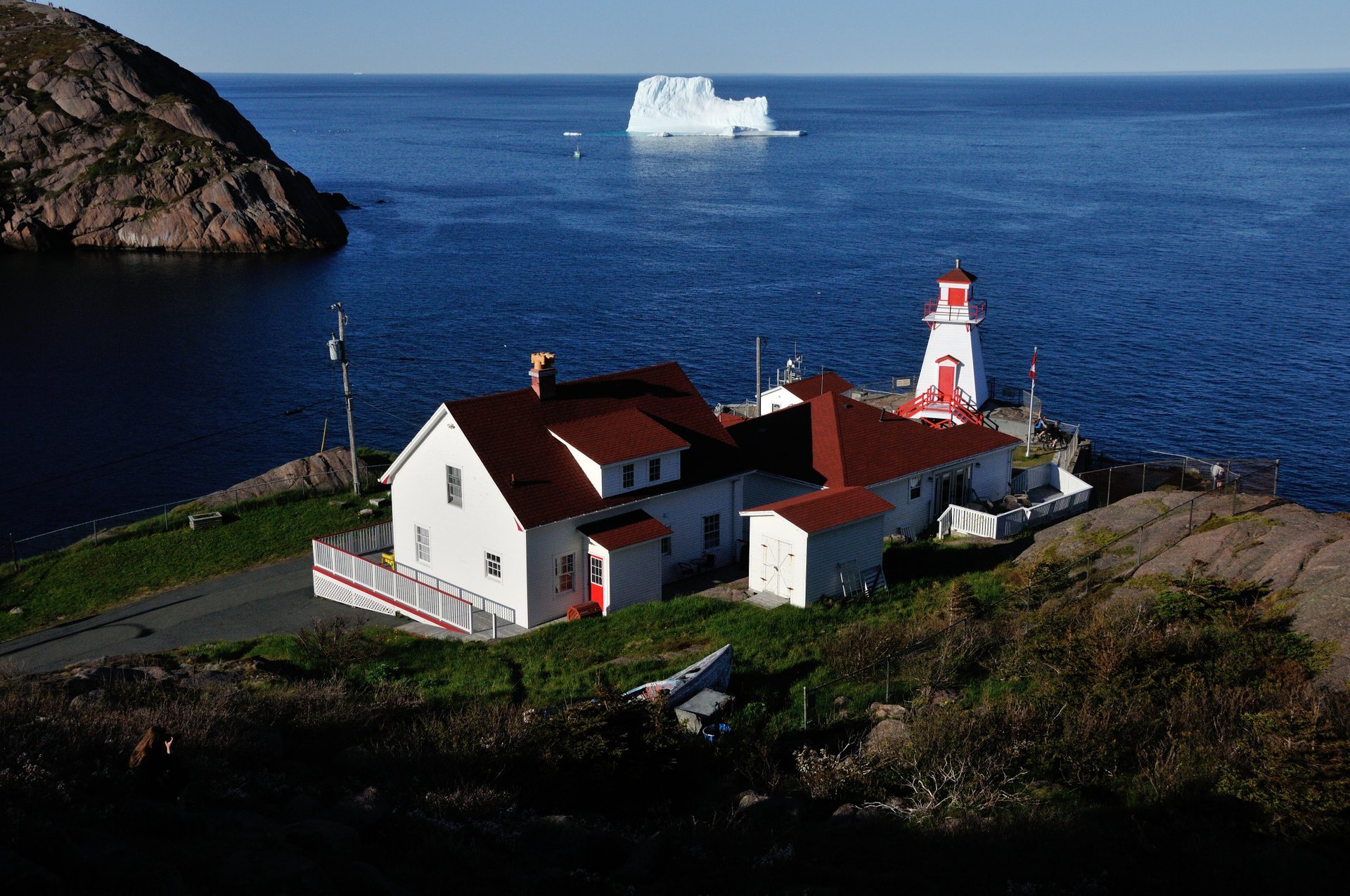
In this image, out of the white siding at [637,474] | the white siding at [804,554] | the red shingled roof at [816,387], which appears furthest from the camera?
the red shingled roof at [816,387]

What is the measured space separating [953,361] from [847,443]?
12953 mm

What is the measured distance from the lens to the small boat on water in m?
19.6

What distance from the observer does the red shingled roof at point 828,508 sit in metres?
27.8

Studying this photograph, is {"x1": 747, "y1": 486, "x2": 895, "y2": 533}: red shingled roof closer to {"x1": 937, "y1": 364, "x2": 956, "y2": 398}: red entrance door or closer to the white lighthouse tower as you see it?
the white lighthouse tower

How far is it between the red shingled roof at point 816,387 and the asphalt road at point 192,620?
19.8m

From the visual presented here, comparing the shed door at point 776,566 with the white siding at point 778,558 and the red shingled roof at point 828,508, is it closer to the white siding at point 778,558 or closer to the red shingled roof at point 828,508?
the white siding at point 778,558

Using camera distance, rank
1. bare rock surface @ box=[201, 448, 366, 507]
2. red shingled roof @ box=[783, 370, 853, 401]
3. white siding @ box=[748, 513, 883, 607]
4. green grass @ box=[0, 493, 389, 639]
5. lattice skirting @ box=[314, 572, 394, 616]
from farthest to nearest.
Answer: red shingled roof @ box=[783, 370, 853, 401]
bare rock surface @ box=[201, 448, 366, 507]
green grass @ box=[0, 493, 389, 639]
lattice skirting @ box=[314, 572, 394, 616]
white siding @ box=[748, 513, 883, 607]

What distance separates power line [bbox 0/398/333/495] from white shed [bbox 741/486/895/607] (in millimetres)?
31950

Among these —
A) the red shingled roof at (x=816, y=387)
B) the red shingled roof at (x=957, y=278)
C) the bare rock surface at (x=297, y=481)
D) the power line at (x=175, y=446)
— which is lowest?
the power line at (x=175, y=446)

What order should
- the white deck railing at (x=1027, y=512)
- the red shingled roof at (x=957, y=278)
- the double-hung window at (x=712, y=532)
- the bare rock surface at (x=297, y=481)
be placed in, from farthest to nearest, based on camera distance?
the red shingled roof at (x=957, y=278), the bare rock surface at (x=297, y=481), the white deck railing at (x=1027, y=512), the double-hung window at (x=712, y=532)

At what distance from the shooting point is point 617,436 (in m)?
29.9

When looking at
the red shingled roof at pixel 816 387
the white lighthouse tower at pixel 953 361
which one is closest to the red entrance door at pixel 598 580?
the red shingled roof at pixel 816 387

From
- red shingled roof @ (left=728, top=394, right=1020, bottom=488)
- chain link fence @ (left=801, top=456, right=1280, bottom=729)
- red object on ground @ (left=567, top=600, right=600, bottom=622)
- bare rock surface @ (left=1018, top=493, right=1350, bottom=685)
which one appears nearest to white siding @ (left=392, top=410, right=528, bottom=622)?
red object on ground @ (left=567, top=600, right=600, bottom=622)

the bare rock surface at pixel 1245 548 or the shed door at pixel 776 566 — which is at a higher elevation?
the bare rock surface at pixel 1245 548
